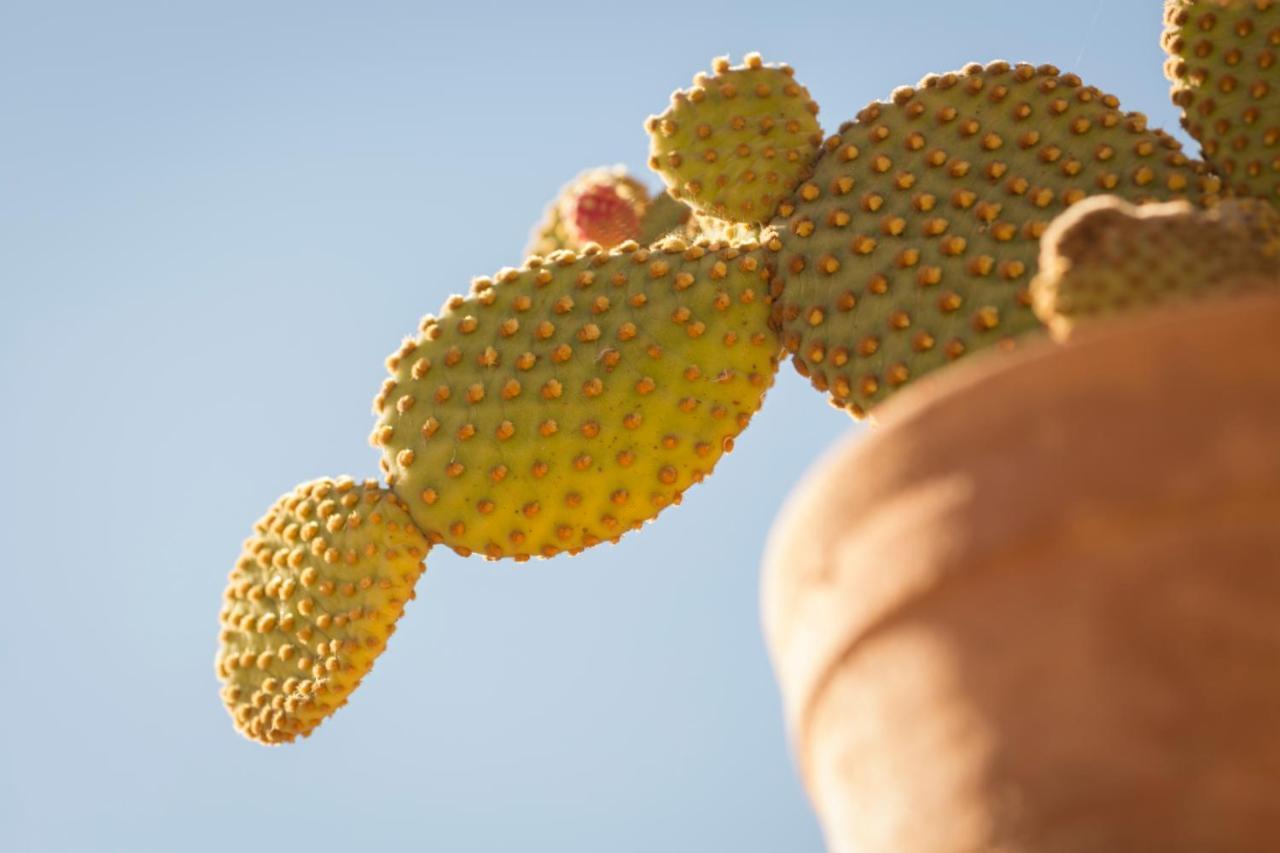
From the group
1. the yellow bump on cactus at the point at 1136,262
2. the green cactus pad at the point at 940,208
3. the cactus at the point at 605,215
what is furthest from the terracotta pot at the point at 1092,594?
the cactus at the point at 605,215

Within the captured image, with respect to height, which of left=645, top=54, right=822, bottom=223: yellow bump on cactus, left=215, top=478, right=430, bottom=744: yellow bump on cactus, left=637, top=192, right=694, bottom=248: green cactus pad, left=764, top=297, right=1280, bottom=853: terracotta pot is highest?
left=637, top=192, right=694, bottom=248: green cactus pad

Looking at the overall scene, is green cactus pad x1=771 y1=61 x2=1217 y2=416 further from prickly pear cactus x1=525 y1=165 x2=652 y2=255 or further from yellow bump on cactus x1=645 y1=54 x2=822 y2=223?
prickly pear cactus x1=525 y1=165 x2=652 y2=255

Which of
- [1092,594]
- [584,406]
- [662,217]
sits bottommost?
[1092,594]

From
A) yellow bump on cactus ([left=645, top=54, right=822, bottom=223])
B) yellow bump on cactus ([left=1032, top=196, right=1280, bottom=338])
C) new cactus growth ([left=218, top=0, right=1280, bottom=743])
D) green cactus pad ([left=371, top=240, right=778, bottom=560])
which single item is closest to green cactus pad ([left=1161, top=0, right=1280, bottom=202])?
new cactus growth ([left=218, top=0, right=1280, bottom=743])

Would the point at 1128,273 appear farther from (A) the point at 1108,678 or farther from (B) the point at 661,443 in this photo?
(B) the point at 661,443

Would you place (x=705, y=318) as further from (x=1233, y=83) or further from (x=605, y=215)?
(x=605, y=215)

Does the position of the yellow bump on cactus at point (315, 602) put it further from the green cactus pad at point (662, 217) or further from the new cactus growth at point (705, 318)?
the green cactus pad at point (662, 217)

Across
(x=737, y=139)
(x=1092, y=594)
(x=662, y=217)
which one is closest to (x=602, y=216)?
(x=662, y=217)
